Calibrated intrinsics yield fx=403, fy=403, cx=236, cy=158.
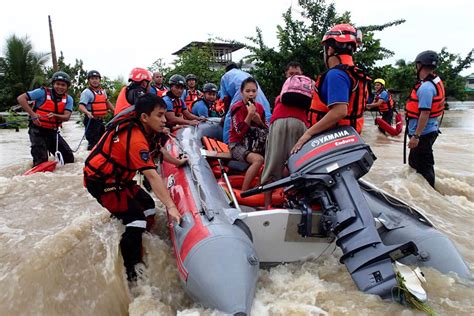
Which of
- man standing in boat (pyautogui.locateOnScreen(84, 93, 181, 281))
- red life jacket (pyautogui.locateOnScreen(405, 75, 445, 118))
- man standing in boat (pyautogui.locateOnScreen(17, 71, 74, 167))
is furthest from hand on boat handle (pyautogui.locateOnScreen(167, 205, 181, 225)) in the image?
man standing in boat (pyautogui.locateOnScreen(17, 71, 74, 167))

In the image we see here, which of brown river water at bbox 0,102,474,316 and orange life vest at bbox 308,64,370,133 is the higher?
orange life vest at bbox 308,64,370,133

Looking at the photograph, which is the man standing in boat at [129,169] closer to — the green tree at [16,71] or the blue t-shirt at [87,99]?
the blue t-shirt at [87,99]

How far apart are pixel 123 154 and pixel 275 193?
1168 millimetres

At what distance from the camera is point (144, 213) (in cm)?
298

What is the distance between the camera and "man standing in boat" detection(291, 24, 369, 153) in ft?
8.24

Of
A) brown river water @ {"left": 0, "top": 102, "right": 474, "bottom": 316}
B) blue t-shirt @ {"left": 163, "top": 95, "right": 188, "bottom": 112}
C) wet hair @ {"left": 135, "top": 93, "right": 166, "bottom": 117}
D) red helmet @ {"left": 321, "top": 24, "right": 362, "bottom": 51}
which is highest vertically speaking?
red helmet @ {"left": 321, "top": 24, "right": 362, "bottom": 51}

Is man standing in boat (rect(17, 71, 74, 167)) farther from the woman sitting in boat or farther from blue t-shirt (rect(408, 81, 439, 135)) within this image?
blue t-shirt (rect(408, 81, 439, 135))

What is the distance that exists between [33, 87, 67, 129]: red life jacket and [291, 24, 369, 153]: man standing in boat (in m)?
3.86

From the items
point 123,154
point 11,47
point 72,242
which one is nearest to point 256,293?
point 123,154

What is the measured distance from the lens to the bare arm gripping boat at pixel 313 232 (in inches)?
82.5

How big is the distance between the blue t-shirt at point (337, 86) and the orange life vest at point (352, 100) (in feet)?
0.14

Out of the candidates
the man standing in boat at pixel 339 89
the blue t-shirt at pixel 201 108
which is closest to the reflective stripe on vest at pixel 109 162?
the man standing in boat at pixel 339 89

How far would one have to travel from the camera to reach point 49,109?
17.3 feet

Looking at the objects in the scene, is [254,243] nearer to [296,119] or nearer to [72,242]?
[296,119]
